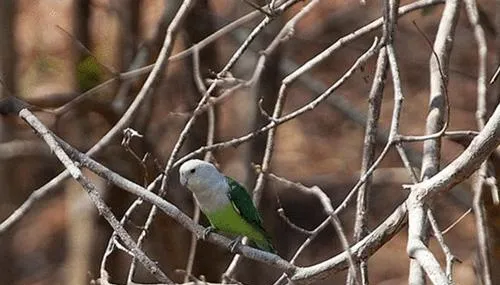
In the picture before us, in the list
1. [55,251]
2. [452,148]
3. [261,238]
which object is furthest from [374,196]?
[261,238]

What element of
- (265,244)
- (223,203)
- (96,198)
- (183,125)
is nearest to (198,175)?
(223,203)

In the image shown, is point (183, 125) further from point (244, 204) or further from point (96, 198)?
point (96, 198)

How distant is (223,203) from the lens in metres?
3.54

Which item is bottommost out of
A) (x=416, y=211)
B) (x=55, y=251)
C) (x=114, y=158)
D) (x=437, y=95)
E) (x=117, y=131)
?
(x=416, y=211)

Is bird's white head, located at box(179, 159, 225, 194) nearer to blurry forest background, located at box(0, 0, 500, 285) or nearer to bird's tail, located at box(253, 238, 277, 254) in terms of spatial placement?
blurry forest background, located at box(0, 0, 500, 285)

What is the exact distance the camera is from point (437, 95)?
3.16 m

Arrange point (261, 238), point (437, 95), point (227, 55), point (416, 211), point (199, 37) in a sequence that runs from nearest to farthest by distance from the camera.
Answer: point (416, 211)
point (437, 95)
point (261, 238)
point (199, 37)
point (227, 55)

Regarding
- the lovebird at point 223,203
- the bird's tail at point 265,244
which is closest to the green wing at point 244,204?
the lovebird at point 223,203

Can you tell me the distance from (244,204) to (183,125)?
9.87 feet

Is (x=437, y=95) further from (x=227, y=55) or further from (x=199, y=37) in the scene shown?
(x=227, y=55)

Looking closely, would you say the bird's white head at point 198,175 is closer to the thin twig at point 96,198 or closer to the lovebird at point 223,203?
the lovebird at point 223,203

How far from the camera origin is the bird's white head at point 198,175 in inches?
136

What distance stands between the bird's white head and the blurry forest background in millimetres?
152

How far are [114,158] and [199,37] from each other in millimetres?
698
